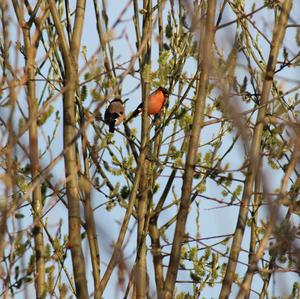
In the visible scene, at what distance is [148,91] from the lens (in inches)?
180

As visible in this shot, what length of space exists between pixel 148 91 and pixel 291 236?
2360 mm

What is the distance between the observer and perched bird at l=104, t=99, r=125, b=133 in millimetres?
6144

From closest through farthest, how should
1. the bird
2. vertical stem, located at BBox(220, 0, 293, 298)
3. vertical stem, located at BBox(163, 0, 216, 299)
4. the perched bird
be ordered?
vertical stem, located at BBox(163, 0, 216, 299)
vertical stem, located at BBox(220, 0, 293, 298)
the perched bird
the bird

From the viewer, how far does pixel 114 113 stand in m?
6.49

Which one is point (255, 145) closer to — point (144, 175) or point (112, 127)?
point (144, 175)

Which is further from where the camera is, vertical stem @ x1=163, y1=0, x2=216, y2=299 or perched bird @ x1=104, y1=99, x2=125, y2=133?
perched bird @ x1=104, y1=99, x2=125, y2=133

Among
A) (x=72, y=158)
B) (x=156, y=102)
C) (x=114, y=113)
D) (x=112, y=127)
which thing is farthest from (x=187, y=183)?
(x=156, y=102)

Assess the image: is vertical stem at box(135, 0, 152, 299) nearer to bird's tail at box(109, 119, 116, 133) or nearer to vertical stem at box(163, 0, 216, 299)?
bird's tail at box(109, 119, 116, 133)

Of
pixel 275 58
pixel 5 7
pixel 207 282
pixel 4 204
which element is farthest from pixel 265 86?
pixel 207 282

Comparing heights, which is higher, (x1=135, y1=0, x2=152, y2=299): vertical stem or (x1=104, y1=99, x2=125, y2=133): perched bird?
(x1=104, y1=99, x2=125, y2=133): perched bird

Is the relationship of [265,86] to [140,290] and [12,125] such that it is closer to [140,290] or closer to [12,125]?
[140,290]

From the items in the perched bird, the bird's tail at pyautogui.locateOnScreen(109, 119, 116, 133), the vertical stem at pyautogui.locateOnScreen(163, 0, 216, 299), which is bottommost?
the vertical stem at pyautogui.locateOnScreen(163, 0, 216, 299)

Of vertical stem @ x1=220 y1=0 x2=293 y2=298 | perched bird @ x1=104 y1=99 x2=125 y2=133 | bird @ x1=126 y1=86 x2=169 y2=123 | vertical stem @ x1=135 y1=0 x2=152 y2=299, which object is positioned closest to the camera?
vertical stem @ x1=220 y1=0 x2=293 y2=298

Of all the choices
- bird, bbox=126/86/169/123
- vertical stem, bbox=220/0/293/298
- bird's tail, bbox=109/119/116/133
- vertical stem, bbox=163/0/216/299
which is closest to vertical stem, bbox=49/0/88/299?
vertical stem, bbox=163/0/216/299
